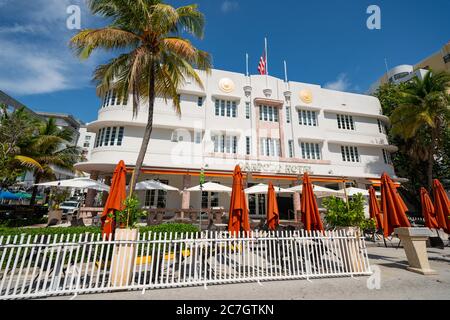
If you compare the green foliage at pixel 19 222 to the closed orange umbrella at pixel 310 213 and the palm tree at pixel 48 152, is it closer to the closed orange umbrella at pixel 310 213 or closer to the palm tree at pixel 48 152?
the palm tree at pixel 48 152

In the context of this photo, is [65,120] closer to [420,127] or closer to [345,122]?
[345,122]

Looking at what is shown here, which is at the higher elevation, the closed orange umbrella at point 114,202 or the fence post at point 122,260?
the closed orange umbrella at point 114,202

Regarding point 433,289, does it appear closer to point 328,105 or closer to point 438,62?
point 328,105

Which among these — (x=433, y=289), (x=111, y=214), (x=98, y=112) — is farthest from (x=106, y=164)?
(x=433, y=289)

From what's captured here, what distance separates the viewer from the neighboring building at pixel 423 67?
35.1 m

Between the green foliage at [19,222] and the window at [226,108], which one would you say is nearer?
the green foliage at [19,222]

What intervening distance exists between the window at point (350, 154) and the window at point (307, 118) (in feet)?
13.3

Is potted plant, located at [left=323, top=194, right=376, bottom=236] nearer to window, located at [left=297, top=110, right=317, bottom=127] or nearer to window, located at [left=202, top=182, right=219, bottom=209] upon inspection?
window, located at [left=202, top=182, right=219, bottom=209]

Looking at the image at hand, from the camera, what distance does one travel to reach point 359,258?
6.70 meters

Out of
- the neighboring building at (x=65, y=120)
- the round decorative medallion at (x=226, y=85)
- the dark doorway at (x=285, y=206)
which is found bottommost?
the dark doorway at (x=285, y=206)

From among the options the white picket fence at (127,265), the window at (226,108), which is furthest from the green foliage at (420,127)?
the white picket fence at (127,265)

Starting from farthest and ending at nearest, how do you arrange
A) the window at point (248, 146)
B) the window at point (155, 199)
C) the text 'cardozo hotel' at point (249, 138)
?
the window at point (248, 146)
the window at point (155, 199)
the text 'cardozo hotel' at point (249, 138)

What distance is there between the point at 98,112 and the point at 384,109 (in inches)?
1184

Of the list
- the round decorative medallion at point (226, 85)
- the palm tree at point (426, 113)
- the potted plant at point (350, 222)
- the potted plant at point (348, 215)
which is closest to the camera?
the potted plant at point (350, 222)
